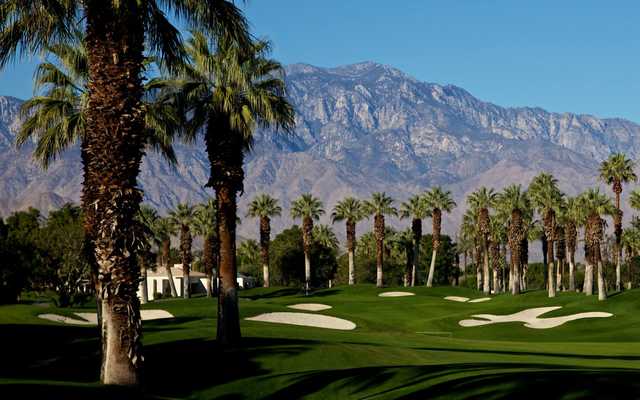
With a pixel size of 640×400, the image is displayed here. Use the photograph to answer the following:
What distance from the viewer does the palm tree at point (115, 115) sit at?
23.7 meters

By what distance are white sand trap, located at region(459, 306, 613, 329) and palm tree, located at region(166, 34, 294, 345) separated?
29818mm

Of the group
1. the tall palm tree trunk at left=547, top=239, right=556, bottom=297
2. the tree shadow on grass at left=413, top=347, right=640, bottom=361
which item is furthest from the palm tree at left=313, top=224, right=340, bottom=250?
the tree shadow on grass at left=413, top=347, right=640, bottom=361

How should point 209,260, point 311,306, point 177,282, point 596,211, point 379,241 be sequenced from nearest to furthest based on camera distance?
point 311,306 → point 596,211 → point 209,260 → point 379,241 → point 177,282

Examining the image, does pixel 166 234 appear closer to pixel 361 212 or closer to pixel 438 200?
pixel 361 212

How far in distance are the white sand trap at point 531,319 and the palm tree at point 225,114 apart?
2982cm

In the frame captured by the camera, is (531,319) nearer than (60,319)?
No

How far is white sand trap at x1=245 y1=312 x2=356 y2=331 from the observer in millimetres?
59188

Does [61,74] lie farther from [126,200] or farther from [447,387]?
[447,387]

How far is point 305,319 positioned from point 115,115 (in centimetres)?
3898

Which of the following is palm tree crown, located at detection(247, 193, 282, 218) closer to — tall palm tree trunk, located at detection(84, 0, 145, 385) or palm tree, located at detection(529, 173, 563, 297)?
palm tree, located at detection(529, 173, 563, 297)

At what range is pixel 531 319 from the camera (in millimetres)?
66750

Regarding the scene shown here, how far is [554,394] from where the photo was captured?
Result: 22047 mm

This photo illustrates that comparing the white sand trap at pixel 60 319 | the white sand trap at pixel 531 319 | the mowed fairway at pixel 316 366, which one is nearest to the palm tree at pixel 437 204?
the white sand trap at pixel 531 319

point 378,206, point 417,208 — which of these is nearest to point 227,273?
point 378,206
